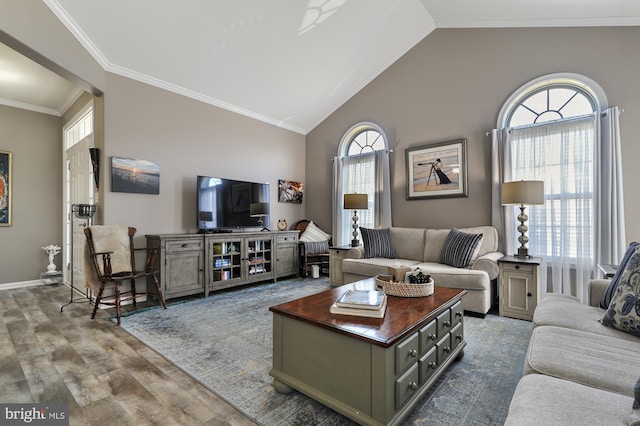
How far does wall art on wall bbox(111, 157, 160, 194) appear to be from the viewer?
11.7 feet

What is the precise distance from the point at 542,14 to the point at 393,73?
1.96m

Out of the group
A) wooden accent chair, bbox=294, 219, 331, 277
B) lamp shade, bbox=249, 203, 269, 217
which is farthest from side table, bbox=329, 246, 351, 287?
lamp shade, bbox=249, 203, 269, 217

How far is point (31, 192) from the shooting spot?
15.5 feet

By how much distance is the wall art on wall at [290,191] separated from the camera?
18.2 feet

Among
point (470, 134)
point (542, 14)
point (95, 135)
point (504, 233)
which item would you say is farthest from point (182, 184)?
point (542, 14)

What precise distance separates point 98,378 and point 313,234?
386 cm

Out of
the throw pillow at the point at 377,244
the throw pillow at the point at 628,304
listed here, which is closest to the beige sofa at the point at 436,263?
the throw pillow at the point at 377,244

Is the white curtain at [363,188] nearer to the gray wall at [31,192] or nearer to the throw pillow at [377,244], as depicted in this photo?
the throw pillow at [377,244]

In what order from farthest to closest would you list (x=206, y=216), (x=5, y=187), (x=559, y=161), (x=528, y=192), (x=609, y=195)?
(x=5, y=187)
(x=206, y=216)
(x=559, y=161)
(x=528, y=192)
(x=609, y=195)

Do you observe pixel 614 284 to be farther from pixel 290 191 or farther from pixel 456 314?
pixel 290 191

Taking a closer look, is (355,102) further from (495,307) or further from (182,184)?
(495,307)

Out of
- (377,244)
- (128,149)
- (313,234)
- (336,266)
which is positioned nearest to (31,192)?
(128,149)

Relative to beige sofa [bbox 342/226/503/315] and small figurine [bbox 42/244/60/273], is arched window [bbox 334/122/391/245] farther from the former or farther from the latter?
small figurine [bbox 42/244/60/273]

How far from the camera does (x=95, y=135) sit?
3752mm
